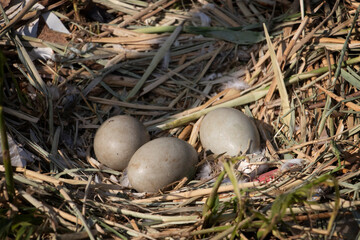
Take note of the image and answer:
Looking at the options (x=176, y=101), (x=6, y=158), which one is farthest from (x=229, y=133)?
(x=6, y=158)

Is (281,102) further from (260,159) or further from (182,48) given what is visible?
(182,48)

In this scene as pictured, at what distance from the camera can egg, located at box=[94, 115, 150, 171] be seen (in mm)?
2562

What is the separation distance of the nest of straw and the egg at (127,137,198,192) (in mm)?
73

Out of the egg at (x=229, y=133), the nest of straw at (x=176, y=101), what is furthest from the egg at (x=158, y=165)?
the egg at (x=229, y=133)

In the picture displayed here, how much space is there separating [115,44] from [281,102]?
1.27 meters

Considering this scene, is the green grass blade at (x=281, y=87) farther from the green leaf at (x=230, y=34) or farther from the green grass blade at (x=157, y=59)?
the green grass blade at (x=157, y=59)

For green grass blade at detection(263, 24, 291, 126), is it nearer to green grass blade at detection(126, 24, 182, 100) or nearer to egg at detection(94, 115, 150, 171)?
green grass blade at detection(126, 24, 182, 100)

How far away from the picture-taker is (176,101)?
2988 millimetres

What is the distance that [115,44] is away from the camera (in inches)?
123

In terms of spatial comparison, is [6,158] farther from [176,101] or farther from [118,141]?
[176,101]

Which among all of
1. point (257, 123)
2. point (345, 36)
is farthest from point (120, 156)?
point (345, 36)

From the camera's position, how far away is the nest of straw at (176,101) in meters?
1.95

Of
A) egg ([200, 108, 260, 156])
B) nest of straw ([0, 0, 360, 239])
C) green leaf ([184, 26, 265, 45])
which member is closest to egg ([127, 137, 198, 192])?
nest of straw ([0, 0, 360, 239])

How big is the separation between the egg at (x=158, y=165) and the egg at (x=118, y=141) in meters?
0.12
